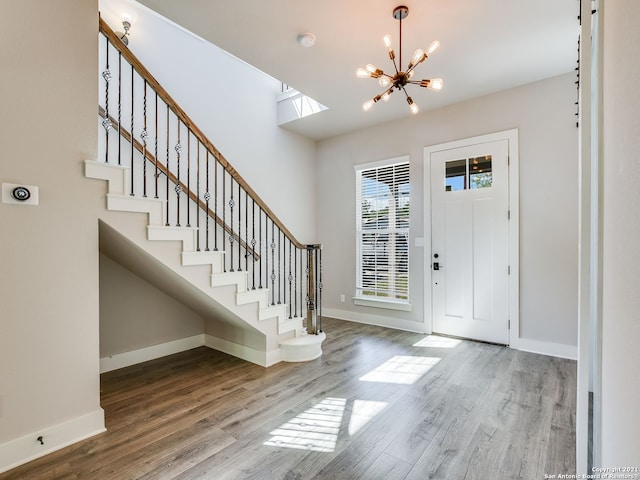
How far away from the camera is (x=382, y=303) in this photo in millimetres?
4863

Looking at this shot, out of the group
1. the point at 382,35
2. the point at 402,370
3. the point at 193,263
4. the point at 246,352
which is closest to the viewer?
the point at 193,263

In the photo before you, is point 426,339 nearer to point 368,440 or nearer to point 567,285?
point 567,285

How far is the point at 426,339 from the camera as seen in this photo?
13.8 ft

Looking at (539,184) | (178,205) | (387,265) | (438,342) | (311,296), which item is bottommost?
(438,342)

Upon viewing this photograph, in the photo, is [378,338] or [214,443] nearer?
[214,443]

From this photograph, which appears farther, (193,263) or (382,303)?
(382,303)

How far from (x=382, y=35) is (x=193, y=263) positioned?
103 inches

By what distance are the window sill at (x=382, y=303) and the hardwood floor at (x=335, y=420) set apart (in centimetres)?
110

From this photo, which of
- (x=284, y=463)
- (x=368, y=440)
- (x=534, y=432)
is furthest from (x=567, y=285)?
(x=284, y=463)

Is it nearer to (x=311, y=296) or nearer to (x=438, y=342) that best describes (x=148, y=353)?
(x=311, y=296)

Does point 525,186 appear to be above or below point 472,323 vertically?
above

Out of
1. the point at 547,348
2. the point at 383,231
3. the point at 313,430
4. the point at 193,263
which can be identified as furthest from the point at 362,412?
the point at 383,231

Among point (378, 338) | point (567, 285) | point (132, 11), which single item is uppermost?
point (132, 11)

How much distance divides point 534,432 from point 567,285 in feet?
6.63
